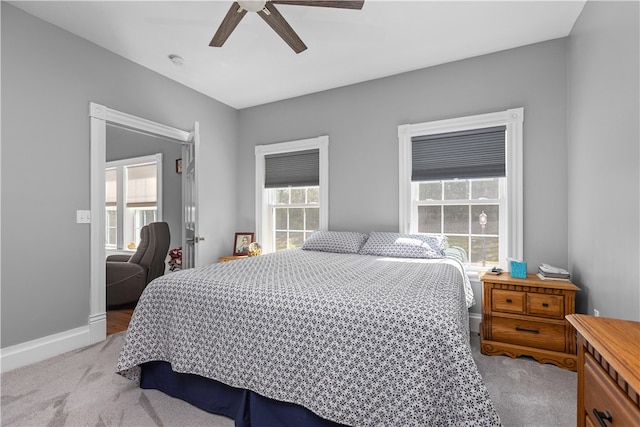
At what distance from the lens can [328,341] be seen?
4.39 feet

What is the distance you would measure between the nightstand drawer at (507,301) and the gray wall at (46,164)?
3.59 metres

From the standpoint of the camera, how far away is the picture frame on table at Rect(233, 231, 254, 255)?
4.26 meters

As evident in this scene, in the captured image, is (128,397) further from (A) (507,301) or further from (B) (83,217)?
(A) (507,301)

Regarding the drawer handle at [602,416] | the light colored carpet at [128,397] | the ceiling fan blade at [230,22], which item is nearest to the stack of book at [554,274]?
the light colored carpet at [128,397]

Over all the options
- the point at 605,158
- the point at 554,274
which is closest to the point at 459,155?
the point at 605,158

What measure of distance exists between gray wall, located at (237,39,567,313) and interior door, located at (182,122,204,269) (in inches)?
41.4

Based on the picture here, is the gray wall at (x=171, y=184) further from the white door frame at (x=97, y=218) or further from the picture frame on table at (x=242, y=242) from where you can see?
the white door frame at (x=97, y=218)

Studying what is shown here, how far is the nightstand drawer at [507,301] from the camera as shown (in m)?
2.40

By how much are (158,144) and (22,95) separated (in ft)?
8.08

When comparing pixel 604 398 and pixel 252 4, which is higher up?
pixel 252 4

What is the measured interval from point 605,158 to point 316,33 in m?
2.40

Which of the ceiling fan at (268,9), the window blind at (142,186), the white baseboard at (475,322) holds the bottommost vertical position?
the white baseboard at (475,322)

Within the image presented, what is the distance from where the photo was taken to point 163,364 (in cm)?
188

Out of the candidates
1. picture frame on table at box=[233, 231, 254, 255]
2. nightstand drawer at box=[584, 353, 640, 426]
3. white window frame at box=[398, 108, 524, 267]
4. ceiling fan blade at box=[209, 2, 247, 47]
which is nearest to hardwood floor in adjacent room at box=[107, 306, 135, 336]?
picture frame on table at box=[233, 231, 254, 255]
